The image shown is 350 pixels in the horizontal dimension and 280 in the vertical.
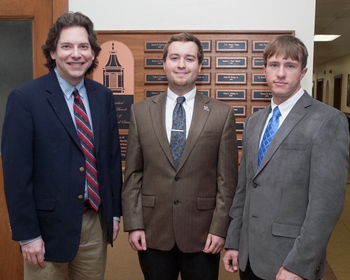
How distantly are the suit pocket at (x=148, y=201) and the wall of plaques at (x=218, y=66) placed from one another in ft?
3.23

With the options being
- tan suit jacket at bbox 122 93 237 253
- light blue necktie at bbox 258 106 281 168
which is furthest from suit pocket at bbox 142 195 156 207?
light blue necktie at bbox 258 106 281 168

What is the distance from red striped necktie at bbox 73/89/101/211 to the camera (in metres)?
1.81

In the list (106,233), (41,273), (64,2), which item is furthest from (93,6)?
(41,273)

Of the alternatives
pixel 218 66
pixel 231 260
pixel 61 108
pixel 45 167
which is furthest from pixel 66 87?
pixel 218 66

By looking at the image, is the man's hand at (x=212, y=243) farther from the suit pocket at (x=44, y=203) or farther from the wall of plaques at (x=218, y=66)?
the wall of plaques at (x=218, y=66)

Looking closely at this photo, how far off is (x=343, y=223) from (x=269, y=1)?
361 cm

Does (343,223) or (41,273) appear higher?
(41,273)

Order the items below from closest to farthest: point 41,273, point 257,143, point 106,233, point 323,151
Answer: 1. point 323,151
2. point 257,143
3. point 41,273
4. point 106,233

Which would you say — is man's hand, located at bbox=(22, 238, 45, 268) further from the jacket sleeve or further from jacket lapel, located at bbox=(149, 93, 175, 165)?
jacket lapel, located at bbox=(149, 93, 175, 165)

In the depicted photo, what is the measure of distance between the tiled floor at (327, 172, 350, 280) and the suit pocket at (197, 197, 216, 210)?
7.25ft

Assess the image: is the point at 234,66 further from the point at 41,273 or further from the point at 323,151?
the point at 41,273

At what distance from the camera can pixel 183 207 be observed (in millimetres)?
1900

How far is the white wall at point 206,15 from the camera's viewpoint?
8.61 ft

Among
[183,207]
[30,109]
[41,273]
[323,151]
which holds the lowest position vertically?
[41,273]
